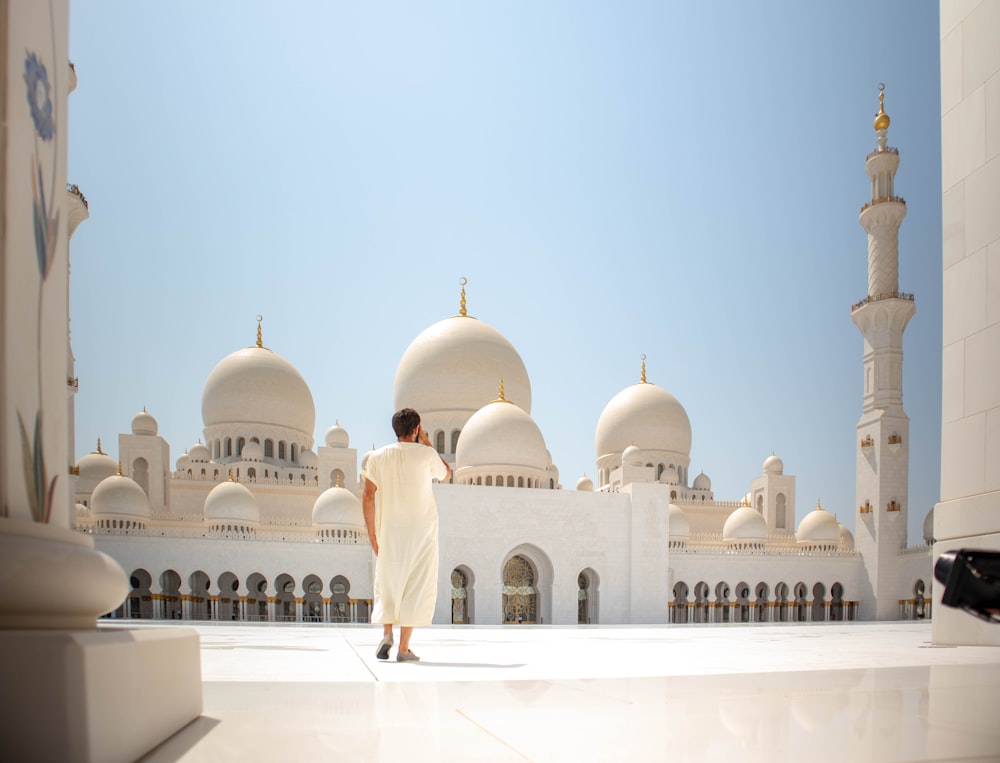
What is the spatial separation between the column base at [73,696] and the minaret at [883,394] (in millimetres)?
27276

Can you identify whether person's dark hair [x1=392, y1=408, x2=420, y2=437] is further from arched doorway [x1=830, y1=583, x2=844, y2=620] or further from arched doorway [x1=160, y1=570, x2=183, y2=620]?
arched doorway [x1=830, y1=583, x2=844, y2=620]

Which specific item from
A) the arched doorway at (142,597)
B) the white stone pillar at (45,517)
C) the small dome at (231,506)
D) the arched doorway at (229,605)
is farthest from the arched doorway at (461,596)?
the white stone pillar at (45,517)

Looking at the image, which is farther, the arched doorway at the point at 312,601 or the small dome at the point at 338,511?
the arched doorway at the point at 312,601

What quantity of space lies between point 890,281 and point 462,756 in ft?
91.0

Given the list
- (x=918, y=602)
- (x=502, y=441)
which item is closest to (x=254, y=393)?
(x=502, y=441)

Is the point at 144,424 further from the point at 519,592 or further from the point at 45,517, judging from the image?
the point at 45,517

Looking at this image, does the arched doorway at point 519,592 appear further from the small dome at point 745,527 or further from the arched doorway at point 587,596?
the small dome at point 745,527

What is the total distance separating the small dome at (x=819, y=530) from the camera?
30.2 m

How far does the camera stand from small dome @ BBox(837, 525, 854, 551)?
30.8 meters

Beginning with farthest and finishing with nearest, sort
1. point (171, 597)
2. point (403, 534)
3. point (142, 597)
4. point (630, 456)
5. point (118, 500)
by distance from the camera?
point (630, 456)
point (118, 500)
point (171, 597)
point (142, 597)
point (403, 534)

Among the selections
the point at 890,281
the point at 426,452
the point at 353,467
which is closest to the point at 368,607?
the point at 353,467

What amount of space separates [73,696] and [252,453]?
31521 millimetres

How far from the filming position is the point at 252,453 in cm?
3183

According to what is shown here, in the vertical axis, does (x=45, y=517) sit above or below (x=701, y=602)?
above
